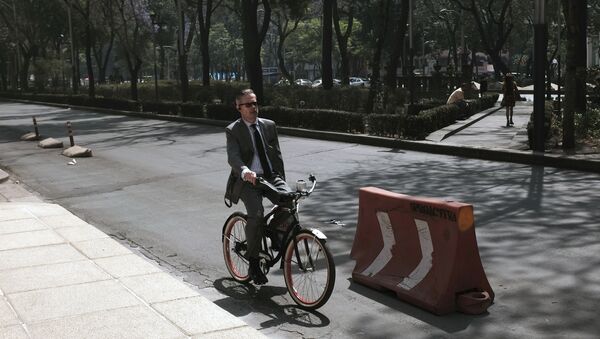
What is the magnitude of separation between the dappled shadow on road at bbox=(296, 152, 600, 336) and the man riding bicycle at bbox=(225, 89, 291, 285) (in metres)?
1.23

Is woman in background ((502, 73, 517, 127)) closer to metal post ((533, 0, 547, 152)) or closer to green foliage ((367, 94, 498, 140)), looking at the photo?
green foliage ((367, 94, 498, 140))

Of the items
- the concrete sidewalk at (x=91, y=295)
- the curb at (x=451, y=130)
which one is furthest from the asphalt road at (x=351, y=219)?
the curb at (x=451, y=130)

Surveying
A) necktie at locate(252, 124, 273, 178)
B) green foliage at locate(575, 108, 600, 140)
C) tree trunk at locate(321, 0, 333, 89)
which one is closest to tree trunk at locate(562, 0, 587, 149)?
green foliage at locate(575, 108, 600, 140)

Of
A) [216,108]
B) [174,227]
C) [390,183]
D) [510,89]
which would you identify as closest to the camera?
[174,227]

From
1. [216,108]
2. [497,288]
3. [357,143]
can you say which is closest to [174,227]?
[497,288]

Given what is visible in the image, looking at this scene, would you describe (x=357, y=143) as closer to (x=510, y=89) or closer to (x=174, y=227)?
(x=510, y=89)

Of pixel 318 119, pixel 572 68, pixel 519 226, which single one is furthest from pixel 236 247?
pixel 318 119

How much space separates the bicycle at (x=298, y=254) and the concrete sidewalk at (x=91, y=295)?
0.68 metres

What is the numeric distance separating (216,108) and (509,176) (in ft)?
58.3

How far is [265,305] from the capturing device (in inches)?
229

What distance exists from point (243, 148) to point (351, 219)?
11.8 ft

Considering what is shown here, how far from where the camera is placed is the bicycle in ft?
17.3

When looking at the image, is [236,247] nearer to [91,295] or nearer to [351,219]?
[91,295]

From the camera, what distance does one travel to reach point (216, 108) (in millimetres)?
28500
